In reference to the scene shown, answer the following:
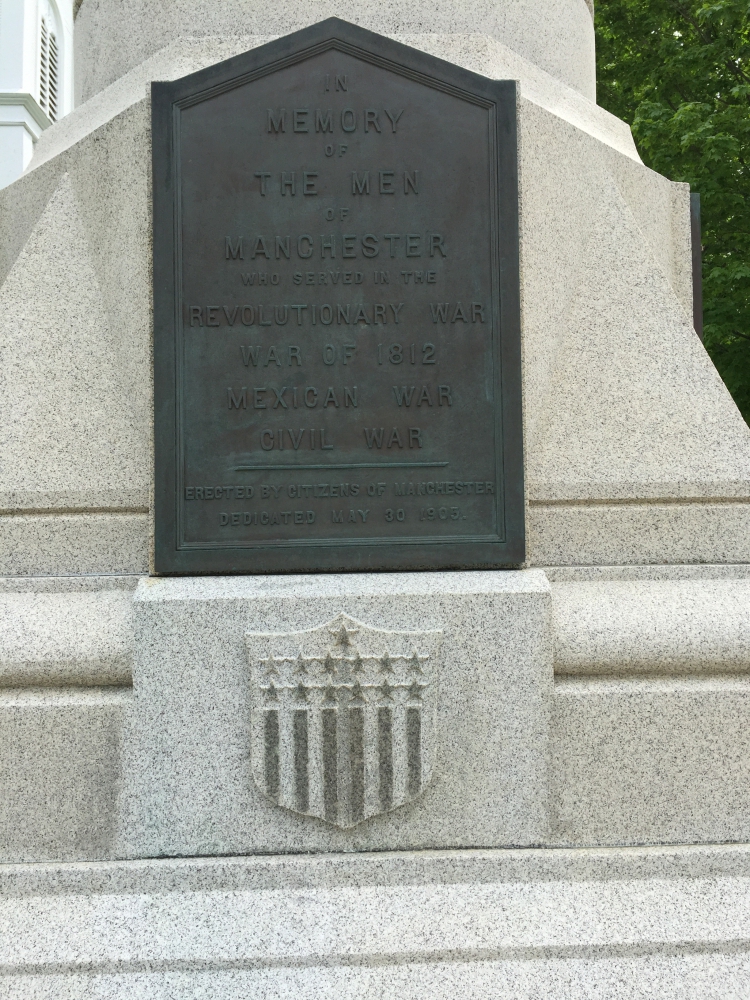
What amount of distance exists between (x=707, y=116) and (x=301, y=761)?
1219 centimetres

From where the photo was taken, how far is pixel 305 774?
3.71 meters

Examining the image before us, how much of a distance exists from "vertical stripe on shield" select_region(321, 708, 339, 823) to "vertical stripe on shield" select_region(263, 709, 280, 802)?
0.19m

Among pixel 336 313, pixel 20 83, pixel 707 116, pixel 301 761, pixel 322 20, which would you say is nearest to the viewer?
pixel 301 761

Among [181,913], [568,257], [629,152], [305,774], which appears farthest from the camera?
[629,152]

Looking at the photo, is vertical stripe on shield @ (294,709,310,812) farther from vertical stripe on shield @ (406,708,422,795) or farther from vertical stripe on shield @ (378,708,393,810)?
vertical stripe on shield @ (406,708,422,795)

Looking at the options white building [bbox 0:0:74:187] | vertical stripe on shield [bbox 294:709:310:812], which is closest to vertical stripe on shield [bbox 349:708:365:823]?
vertical stripe on shield [bbox 294:709:310:812]

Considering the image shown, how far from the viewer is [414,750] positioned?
12.3 feet

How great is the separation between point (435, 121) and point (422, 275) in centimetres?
69

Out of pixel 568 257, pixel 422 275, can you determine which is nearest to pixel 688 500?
pixel 568 257

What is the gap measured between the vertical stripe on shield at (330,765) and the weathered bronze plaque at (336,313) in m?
0.67

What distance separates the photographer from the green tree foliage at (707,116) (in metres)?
12.6

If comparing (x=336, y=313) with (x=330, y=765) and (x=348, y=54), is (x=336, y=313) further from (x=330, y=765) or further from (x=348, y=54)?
(x=330, y=765)

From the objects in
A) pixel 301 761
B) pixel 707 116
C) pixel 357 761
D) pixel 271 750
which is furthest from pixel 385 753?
pixel 707 116

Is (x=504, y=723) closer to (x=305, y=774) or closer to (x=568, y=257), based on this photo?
(x=305, y=774)
